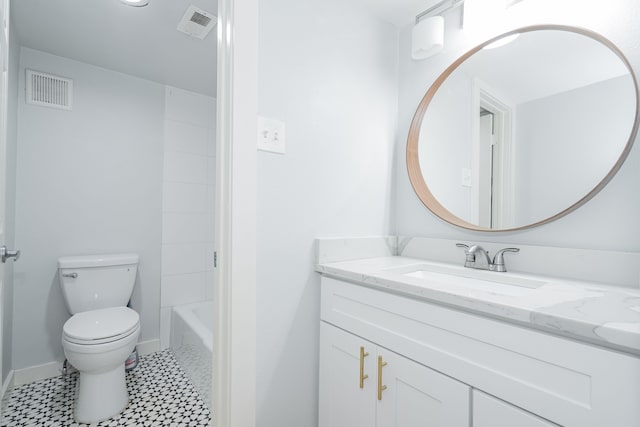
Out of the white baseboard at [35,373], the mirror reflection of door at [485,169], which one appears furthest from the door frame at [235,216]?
the white baseboard at [35,373]

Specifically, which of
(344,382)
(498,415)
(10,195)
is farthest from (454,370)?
(10,195)

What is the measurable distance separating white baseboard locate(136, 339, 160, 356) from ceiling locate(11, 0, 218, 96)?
2028mm

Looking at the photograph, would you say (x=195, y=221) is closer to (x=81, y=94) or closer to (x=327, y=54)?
(x=81, y=94)

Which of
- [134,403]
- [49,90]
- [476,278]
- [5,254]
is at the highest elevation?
[49,90]

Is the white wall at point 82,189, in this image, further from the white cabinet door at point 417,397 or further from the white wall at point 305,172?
the white cabinet door at point 417,397

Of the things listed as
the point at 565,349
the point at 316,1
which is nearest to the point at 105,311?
the point at 316,1

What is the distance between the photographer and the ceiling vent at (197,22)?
1.50m

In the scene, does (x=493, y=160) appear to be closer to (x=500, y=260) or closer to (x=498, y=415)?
(x=500, y=260)

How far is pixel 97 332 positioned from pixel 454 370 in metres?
1.69

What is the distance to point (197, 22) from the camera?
1.58m

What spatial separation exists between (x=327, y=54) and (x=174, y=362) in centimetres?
225

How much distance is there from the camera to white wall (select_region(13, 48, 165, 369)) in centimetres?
184

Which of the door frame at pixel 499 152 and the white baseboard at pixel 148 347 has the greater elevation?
the door frame at pixel 499 152

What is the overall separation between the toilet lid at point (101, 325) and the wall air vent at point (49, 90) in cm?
136
